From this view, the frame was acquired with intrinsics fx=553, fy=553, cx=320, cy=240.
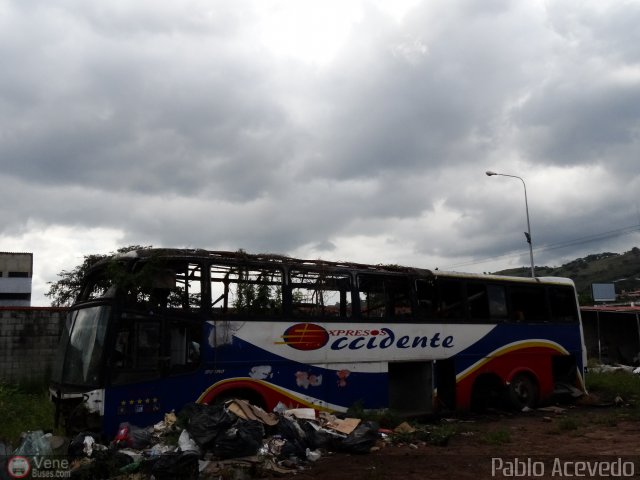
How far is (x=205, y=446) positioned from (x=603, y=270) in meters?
105

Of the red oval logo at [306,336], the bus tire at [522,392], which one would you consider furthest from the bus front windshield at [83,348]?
the bus tire at [522,392]

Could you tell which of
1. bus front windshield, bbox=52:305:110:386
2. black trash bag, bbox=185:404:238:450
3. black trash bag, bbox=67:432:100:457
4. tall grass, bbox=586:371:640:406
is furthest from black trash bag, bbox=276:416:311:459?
tall grass, bbox=586:371:640:406

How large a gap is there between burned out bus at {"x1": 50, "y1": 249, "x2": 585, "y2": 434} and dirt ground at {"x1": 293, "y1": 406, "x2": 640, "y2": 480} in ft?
5.52

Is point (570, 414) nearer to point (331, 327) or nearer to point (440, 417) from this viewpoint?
point (440, 417)

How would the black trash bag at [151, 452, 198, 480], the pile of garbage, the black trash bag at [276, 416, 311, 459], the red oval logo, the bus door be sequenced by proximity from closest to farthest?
the black trash bag at [151, 452, 198, 480]
the pile of garbage
the black trash bag at [276, 416, 311, 459]
the bus door
the red oval logo

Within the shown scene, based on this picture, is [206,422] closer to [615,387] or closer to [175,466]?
[175,466]

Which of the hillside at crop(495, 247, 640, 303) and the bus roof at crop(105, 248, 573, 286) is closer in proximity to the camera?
the bus roof at crop(105, 248, 573, 286)

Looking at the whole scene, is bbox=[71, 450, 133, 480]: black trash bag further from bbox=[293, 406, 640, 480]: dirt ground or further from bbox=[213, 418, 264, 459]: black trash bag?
bbox=[293, 406, 640, 480]: dirt ground

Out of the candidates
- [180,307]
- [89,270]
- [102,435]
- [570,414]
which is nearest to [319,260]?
[180,307]

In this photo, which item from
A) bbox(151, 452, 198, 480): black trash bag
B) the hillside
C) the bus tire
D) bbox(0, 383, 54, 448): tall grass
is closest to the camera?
bbox(151, 452, 198, 480): black trash bag

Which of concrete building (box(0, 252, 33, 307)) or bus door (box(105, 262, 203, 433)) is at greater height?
concrete building (box(0, 252, 33, 307))

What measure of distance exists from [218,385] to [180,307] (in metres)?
1.44

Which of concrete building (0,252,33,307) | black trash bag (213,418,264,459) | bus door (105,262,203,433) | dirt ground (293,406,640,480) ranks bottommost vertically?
dirt ground (293,406,640,480)

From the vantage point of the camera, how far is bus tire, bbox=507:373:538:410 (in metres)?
13.5
